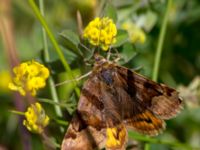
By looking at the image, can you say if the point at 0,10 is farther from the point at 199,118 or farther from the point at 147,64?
the point at 199,118

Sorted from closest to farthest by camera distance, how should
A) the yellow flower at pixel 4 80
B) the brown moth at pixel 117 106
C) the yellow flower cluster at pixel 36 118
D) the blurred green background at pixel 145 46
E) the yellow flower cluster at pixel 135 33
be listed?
the yellow flower cluster at pixel 36 118 < the brown moth at pixel 117 106 < the yellow flower cluster at pixel 135 33 < the blurred green background at pixel 145 46 < the yellow flower at pixel 4 80

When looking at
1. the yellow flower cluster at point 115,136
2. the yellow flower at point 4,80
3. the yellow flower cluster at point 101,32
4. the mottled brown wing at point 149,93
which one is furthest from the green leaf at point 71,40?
the yellow flower at point 4,80

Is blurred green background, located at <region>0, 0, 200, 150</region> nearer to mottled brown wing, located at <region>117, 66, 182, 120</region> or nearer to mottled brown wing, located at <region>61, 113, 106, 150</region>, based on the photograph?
mottled brown wing, located at <region>117, 66, 182, 120</region>

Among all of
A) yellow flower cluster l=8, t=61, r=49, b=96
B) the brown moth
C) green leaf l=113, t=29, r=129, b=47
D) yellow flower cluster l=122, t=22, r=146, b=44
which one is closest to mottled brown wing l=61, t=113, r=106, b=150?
the brown moth

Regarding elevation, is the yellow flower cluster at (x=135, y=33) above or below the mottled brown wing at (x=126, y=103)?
above

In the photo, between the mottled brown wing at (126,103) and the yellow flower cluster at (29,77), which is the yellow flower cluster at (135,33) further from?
the yellow flower cluster at (29,77)

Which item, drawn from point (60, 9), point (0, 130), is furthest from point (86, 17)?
point (0, 130)
